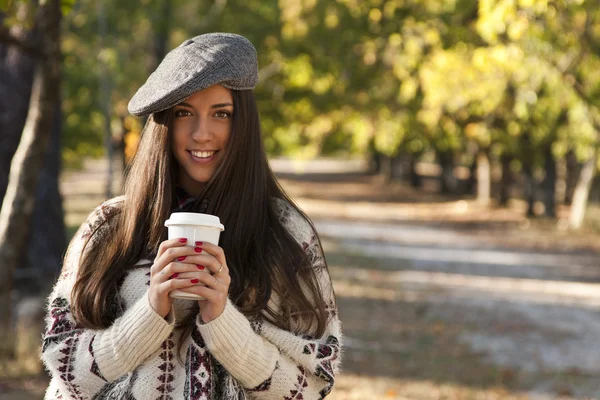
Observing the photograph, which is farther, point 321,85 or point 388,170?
point 388,170

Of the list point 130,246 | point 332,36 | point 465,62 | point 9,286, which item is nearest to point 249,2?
point 332,36

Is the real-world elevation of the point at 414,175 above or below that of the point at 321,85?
below

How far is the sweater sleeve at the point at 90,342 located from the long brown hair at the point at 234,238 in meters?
0.04

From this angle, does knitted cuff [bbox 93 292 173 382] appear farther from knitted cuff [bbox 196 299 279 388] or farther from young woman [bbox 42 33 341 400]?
knitted cuff [bbox 196 299 279 388]

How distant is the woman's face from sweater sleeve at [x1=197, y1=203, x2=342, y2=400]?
382 mm

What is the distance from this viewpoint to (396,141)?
28.7 meters

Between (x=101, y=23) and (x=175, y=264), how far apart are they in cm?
1347

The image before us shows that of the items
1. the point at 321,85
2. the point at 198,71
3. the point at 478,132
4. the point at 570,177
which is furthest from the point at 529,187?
the point at 198,71

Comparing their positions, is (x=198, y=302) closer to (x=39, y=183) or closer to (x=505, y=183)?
(x=39, y=183)

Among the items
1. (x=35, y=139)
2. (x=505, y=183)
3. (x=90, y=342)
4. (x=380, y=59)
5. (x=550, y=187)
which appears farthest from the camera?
(x=505, y=183)

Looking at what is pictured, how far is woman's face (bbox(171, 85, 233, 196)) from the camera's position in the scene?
9.14 feet

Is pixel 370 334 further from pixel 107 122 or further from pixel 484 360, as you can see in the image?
pixel 107 122

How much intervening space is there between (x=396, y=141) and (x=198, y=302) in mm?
26266

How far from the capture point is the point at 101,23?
15.2 m
